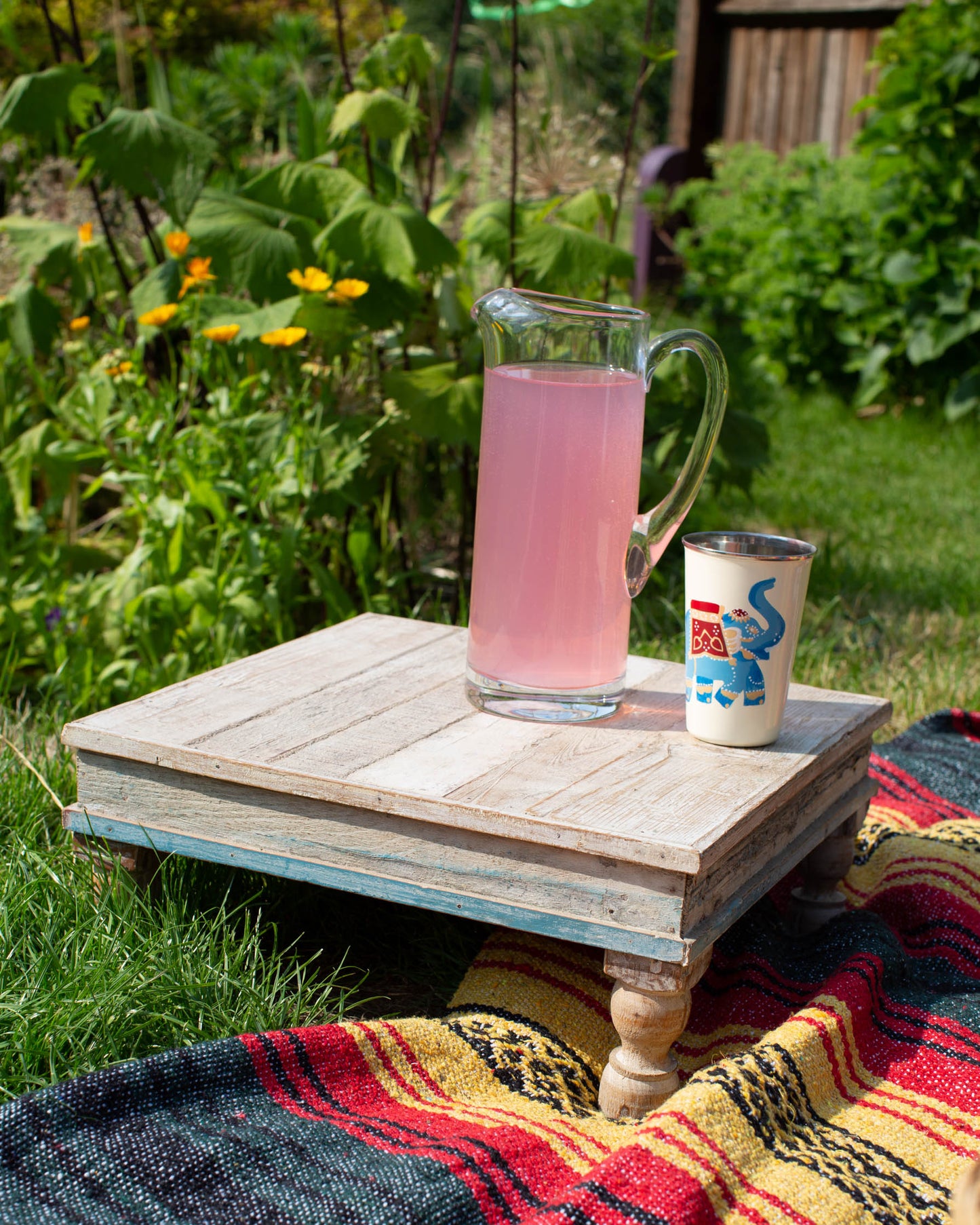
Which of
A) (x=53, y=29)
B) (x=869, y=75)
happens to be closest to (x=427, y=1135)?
(x=53, y=29)

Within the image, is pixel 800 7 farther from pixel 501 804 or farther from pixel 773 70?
pixel 501 804

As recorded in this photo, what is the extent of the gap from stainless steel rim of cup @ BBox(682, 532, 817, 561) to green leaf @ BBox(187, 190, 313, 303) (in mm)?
1403

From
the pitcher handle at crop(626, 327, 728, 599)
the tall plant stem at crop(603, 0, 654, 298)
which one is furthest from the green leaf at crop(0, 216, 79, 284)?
the pitcher handle at crop(626, 327, 728, 599)

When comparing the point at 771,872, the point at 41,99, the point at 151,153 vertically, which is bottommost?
the point at 771,872

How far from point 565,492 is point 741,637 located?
0.95 ft

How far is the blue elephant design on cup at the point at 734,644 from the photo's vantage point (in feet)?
5.22

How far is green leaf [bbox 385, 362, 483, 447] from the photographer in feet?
8.92

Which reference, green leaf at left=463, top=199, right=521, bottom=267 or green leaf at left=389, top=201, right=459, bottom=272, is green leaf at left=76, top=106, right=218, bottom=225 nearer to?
green leaf at left=389, top=201, right=459, bottom=272

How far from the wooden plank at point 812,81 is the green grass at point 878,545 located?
2.00 meters

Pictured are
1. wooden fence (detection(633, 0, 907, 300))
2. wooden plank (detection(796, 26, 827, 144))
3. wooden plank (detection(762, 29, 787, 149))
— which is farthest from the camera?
wooden plank (detection(762, 29, 787, 149))

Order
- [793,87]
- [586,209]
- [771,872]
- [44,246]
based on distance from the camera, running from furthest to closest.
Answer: [793,87]
[44,246]
[586,209]
[771,872]

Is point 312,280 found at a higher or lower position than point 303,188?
lower

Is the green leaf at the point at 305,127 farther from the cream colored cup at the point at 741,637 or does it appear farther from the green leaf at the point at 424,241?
the cream colored cup at the point at 741,637

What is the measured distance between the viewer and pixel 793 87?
7.18 meters
